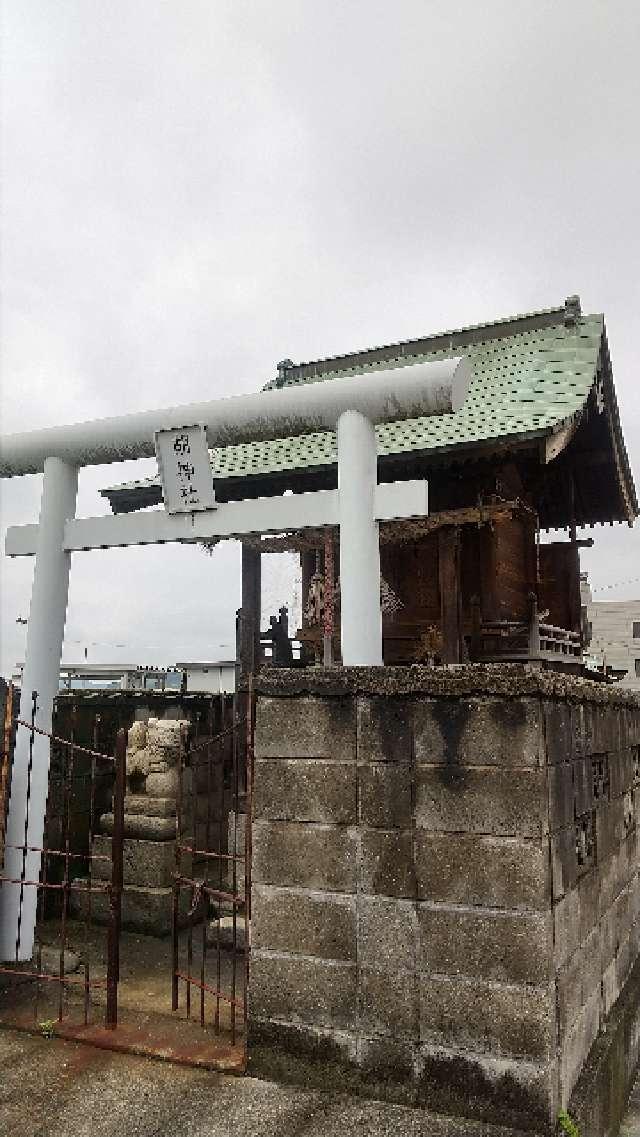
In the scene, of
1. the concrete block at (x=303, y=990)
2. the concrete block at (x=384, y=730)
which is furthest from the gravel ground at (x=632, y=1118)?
the concrete block at (x=384, y=730)

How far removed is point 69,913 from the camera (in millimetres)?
9797

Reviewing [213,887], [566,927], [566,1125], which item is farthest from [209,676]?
[566,1125]

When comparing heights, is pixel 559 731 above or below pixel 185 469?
below

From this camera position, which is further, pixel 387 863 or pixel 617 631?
pixel 617 631

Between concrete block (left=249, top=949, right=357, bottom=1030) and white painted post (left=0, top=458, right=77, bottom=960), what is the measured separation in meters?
3.00

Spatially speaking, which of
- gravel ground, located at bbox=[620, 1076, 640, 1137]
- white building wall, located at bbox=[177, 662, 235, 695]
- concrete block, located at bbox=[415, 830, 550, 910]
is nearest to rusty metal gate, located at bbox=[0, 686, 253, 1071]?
concrete block, located at bbox=[415, 830, 550, 910]

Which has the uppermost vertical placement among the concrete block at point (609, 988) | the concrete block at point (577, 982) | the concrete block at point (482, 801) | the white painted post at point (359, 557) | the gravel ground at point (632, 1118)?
the white painted post at point (359, 557)

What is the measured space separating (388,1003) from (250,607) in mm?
8441

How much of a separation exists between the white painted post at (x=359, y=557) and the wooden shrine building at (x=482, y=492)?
8.34 ft

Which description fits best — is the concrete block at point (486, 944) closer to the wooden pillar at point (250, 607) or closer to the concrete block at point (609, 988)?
the concrete block at point (609, 988)

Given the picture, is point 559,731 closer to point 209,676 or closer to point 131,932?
point 131,932

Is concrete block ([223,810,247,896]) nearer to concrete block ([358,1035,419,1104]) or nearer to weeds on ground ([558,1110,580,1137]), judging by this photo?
concrete block ([358,1035,419,1104])

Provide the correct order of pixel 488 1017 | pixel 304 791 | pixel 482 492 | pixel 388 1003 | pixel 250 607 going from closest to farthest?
1. pixel 488 1017
2. pixel 388 1003
3. pixel 304 791
4. pixel 482 492
5. pixel 250 607

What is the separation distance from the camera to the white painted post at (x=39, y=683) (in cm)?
687
